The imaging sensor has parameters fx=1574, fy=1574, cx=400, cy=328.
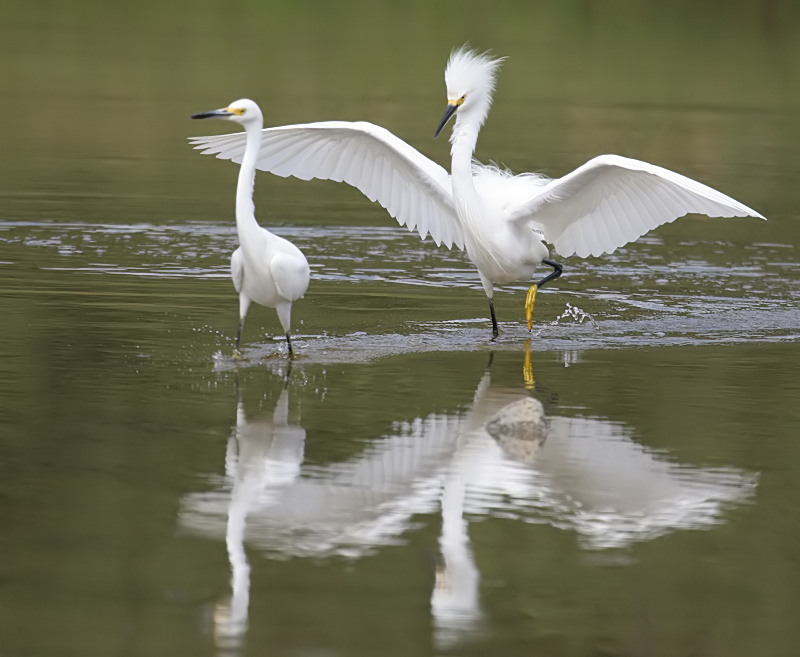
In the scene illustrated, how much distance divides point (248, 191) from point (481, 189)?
1.96 metres

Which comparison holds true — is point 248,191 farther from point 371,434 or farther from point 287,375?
point 371,434

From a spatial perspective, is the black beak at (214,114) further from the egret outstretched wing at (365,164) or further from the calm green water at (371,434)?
the egret outstretched wing at (365,164)

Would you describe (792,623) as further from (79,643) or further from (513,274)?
(513,274)

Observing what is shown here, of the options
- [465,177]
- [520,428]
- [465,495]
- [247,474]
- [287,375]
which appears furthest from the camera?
[465,177]

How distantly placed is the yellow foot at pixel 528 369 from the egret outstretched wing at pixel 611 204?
92cm

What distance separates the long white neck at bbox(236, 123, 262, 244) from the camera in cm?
902

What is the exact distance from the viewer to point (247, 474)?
6.71 meters

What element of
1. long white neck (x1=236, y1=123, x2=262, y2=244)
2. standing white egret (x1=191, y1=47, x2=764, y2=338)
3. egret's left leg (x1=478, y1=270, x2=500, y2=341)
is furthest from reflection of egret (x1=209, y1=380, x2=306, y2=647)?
standing white egret (x1=191, y1=47, x2=764, y2=338)

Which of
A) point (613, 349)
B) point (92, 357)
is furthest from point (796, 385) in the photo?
point (92, 357)

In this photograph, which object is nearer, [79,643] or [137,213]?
[79,643]

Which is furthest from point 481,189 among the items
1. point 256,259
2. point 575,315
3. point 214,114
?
point 214,114

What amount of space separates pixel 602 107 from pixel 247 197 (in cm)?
1707

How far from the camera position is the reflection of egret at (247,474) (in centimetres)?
521

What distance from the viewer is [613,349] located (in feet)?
32.6
